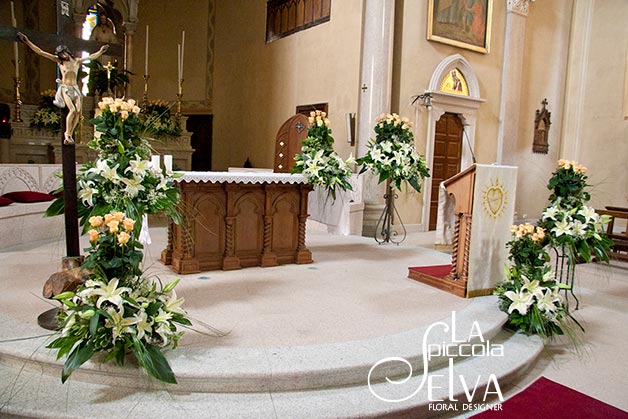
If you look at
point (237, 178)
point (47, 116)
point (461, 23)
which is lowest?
point (237, 178)

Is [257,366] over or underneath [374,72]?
underneath

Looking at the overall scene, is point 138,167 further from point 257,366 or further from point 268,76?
point 268,76

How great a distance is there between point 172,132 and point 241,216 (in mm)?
4849

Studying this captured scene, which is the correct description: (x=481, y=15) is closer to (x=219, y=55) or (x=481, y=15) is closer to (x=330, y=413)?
(x=219, y=55)

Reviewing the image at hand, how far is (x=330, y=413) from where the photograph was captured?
90.4 inches

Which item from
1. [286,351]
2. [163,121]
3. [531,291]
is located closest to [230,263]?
[286,351]

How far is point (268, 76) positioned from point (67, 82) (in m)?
7.90

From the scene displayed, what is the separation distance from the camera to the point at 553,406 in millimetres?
2594

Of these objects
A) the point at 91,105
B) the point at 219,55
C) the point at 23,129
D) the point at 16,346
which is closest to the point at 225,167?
the point at 219,55

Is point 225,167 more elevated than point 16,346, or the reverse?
point 225,167

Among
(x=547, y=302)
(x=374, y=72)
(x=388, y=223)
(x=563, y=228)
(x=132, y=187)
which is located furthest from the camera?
(x=374, y=72)

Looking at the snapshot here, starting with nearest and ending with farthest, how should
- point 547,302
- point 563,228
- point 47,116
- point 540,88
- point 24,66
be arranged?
point 547,302 → point 563,228 → point 47,116 → point 540,88 → point 24,66

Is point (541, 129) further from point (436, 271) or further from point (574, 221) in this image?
point (574, 221)

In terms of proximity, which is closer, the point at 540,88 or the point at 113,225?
the point at 113,225
